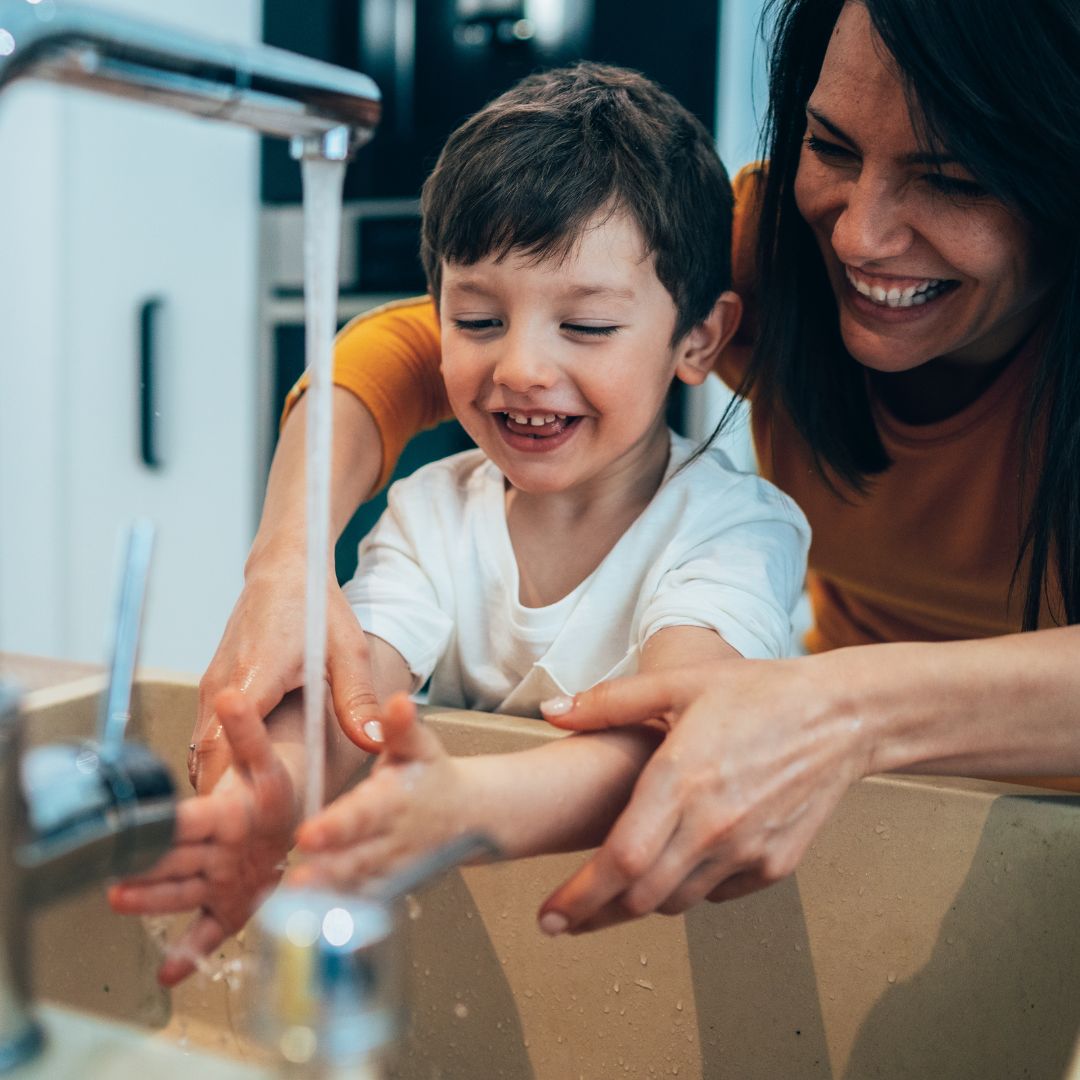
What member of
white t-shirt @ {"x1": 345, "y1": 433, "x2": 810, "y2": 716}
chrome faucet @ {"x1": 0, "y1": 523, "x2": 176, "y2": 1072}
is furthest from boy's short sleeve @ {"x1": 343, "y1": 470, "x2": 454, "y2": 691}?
chrome faucet @ {"x1": 0, "y1": 523, "x2": 176, "y2": 1072}

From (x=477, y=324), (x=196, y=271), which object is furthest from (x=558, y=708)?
(x=196, y=271)

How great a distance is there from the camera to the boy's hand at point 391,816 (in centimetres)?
53

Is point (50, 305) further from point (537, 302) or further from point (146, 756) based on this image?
point (146, 756)

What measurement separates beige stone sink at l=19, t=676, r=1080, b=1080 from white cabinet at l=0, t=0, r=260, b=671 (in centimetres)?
128

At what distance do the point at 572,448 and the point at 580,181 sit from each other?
196 millimetres

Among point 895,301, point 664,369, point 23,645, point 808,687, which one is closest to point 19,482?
point 23,645

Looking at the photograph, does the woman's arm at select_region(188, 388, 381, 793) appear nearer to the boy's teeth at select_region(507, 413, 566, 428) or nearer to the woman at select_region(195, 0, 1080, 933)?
the woman at select_region(195, 0, 1080, 933)

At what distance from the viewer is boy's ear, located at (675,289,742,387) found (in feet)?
3.35

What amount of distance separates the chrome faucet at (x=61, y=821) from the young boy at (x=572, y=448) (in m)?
0.25

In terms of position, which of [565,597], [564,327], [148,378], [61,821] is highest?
[564,327]

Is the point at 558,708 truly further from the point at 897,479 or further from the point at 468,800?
the point at 897,479

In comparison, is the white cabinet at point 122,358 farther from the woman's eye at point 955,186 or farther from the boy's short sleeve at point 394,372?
the woman's eye at point 955,186

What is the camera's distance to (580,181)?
0.91m

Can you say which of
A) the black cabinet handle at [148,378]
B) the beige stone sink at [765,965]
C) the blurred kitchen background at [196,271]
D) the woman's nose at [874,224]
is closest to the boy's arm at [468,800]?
the beige stone sink at [765,965]
